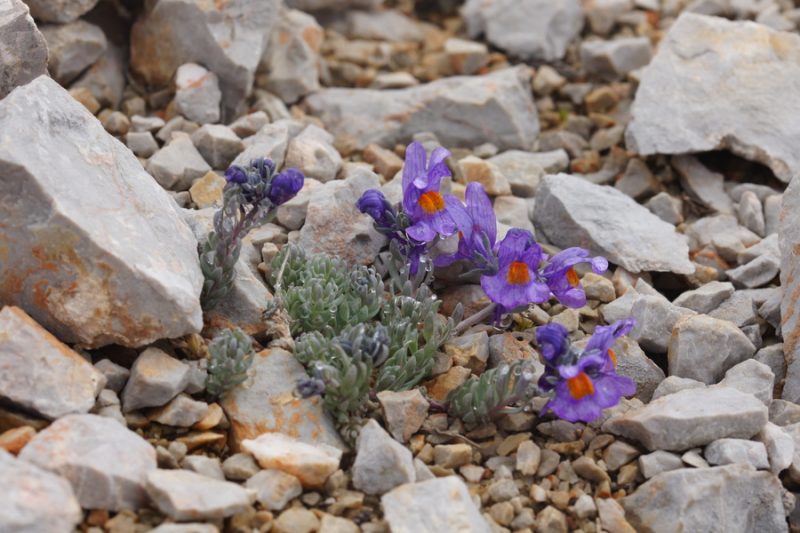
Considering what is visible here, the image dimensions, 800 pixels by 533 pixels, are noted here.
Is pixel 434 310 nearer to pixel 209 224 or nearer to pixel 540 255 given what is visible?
pixel 540 255

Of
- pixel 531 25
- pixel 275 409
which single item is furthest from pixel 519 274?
pixel 531 25

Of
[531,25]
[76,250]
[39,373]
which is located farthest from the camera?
[531,25]

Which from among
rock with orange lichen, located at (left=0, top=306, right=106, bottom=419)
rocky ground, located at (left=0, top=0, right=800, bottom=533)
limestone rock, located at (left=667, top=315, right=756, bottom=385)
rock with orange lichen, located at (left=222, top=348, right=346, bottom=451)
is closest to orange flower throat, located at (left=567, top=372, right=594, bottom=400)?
rocky ground, located at (left=0, top=0, right=800, bottom=533)

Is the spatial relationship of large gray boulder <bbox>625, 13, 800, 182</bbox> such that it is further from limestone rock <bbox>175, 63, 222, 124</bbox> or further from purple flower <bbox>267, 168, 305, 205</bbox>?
purple flower <bbox>267, 168, 305, 205</bbox>

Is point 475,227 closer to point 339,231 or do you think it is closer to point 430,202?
point 430,202

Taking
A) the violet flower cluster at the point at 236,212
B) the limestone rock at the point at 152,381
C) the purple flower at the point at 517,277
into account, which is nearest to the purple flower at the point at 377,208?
the violet flower cluster at the point at 236,212

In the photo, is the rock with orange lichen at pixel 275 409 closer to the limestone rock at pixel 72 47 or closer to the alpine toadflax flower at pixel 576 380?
the alpine toadflax flower at pixel 576 380
